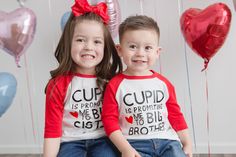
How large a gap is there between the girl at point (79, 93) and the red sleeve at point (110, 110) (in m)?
0.05

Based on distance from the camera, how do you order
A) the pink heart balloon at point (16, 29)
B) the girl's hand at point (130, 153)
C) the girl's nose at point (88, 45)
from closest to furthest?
1. the girl's hand at point (130, 153)
2. the girl's nose at point (88, 45)
3. the pink heart balloon at point (16, 29)

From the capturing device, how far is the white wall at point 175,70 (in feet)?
6.67

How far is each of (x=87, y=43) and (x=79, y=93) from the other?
194 mm

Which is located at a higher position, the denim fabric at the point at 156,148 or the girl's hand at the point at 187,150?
the denim fabric at the point at 156,148

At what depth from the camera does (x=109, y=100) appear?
1.24 meters

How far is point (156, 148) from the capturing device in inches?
47.4

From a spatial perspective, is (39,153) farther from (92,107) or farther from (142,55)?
(142,55)

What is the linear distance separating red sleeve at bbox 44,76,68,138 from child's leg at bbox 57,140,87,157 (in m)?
0.05

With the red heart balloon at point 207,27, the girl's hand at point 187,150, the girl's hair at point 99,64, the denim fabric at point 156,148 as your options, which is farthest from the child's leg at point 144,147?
the red heart balloon at point 207,27

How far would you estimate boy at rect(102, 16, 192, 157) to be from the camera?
1216mm

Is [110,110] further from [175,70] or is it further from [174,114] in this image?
[175,70]

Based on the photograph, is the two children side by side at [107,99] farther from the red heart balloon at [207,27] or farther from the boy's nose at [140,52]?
the red heart balloon at [207,27]

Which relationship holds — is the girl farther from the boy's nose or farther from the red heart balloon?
the red heart balloon

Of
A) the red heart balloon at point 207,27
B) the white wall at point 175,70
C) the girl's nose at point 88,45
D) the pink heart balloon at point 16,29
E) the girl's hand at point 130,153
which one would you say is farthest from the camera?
the white wall at point 175,70
